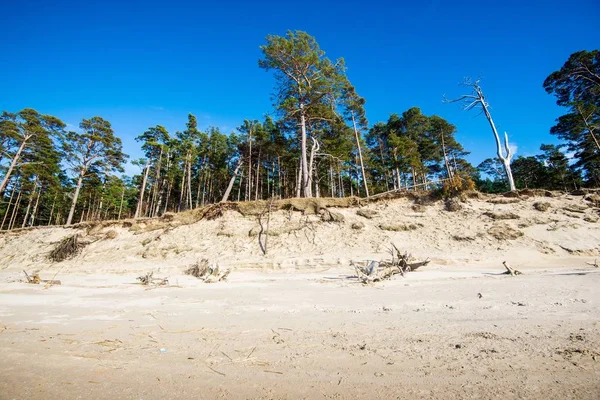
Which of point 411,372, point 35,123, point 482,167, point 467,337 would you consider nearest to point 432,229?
point 467,337

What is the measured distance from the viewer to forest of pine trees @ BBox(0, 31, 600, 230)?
63.7 ft

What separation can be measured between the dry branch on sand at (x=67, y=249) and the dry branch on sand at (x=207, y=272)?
437 inches

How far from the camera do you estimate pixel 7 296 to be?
7.18 metres

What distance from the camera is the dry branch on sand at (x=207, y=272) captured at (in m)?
9.39

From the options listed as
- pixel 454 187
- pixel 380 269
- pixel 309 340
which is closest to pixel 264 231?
pixel 380 269

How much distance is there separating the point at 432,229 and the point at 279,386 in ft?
48.2

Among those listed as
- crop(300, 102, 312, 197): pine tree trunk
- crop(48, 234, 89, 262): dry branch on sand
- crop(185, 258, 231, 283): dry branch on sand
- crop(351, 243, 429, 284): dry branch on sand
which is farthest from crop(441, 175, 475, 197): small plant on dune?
crop(48, 234, 89, 262): dry branch on sand

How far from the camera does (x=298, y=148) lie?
26.8 meters

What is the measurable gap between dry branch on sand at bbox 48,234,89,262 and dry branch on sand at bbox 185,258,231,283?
1111 cm

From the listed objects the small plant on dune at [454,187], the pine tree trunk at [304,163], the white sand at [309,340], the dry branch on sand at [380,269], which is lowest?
the white sand at [309,340]

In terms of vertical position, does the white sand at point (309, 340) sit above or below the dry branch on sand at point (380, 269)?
below

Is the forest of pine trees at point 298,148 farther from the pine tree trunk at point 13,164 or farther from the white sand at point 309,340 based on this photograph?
the white sand at point 309,340

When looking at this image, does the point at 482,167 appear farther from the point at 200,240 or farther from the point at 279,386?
the point at 279,386

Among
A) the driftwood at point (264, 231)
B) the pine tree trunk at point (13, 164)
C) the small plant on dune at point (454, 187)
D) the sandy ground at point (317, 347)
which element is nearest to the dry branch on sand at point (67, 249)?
the driftwood at point (264, 231)
